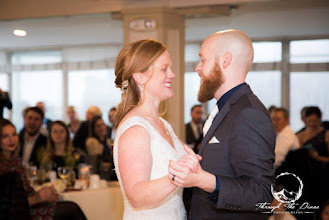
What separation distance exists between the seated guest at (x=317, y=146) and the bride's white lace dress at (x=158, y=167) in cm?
442

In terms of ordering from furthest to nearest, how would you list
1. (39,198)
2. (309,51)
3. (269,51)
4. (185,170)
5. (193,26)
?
(269,51) → (309,51) → (193,26) → (39,198) → (185,170)

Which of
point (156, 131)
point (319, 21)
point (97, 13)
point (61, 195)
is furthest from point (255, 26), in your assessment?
point (156, 131)

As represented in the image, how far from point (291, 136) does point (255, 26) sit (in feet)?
13.9

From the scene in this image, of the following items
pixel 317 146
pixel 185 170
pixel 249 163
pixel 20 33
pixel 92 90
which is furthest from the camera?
pixel 92 90

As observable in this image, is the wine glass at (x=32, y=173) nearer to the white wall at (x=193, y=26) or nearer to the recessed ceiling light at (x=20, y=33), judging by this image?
the white wall at (x=193, y=26)

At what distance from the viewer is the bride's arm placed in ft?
6.21

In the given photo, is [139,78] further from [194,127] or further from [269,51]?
[269,51]

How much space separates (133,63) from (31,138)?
401 centimetres

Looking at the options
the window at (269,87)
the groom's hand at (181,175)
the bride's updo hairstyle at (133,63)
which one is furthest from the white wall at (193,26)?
the groom's hand at (181,175)

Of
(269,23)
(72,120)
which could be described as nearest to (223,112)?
(269,23)

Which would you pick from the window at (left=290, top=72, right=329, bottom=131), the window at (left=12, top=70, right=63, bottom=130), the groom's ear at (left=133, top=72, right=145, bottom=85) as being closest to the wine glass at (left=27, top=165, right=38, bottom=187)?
the groom's ear at (left=133, top=72, right=145, bottom=85)

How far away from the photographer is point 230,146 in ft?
6.57

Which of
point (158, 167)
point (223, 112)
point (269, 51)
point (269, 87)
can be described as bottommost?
point (158, 167)

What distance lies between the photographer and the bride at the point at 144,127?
2.06 m
